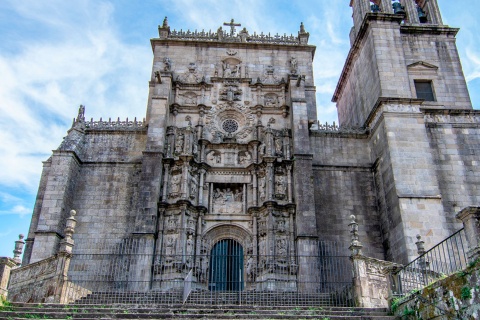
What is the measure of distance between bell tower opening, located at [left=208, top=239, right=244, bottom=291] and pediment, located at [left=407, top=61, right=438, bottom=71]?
11236 millimetres

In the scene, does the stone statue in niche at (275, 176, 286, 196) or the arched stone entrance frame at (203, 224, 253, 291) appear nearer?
the arched stone entrance frame at (203, 224, 253, 291)

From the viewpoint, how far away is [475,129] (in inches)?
742

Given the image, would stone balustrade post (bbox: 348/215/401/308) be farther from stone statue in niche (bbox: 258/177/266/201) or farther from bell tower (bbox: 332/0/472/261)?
stone statue in niche (bbox: 258/177/266/201)

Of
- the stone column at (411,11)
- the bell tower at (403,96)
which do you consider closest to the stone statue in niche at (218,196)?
the bell tower at (403,96)

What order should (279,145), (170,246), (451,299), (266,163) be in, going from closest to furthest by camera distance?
(451,299), (170,246), (266,163), (279,145)

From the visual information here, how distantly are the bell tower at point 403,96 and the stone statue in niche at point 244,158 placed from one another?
17.4 feet

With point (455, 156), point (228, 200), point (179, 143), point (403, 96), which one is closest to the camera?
point (455, 156)

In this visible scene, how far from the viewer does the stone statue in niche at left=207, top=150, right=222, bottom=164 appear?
19.6 meters

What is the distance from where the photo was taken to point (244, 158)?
1970 centimetres

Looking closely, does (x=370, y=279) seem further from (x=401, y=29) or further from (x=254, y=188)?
(x=401, y=29)

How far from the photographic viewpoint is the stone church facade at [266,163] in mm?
17016

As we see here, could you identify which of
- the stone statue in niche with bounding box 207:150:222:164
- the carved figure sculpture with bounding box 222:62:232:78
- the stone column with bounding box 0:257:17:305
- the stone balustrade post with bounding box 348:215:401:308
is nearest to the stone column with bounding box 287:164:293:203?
the stone statue in niche with bounding box 207:150:222:164

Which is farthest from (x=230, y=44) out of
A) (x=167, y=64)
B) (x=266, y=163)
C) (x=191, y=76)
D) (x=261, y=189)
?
(x=261, y=189)

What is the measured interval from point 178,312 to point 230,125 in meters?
11.0
